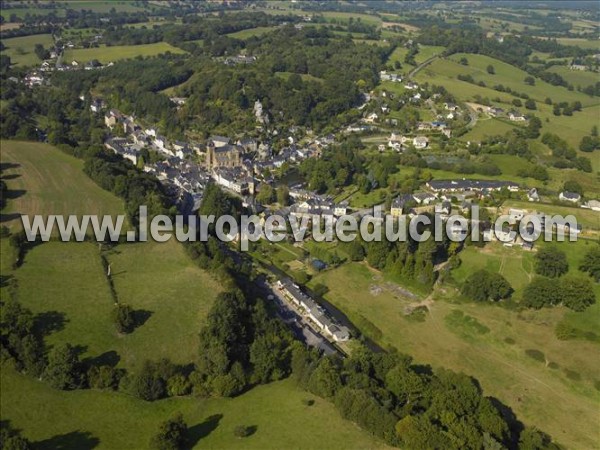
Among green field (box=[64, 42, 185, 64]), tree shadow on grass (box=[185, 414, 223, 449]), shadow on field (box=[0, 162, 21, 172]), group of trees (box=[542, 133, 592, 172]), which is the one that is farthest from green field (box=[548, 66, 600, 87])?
tree shadow on grass (box=[185, 414, 223, 449])

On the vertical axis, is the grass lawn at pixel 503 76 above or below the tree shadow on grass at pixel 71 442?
above

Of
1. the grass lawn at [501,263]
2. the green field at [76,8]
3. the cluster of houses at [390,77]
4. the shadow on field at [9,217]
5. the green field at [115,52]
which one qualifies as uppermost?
the green field at [76,8]

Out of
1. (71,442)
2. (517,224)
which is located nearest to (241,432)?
(71,442)

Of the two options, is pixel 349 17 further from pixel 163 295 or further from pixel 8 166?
pixel 163 295

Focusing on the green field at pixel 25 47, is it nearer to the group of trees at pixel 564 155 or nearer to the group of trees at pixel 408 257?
the group of trees at pixel 408 257

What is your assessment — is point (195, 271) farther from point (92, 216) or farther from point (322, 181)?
point (322, 181)

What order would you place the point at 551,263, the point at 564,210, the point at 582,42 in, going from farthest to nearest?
the point at 582,42
the point at 564,210
the point at 551,263

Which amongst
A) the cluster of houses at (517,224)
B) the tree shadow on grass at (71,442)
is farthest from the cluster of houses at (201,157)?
the tree shadow on grass at (71,442)
